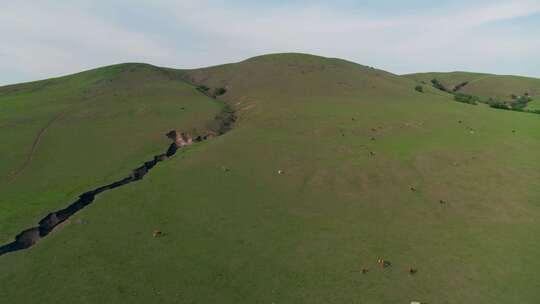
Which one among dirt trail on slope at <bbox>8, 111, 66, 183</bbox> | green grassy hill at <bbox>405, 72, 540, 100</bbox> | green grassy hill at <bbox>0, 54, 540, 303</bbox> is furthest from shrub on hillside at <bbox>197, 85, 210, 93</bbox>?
green grassy hill at <bbox>405, 72, 540, 100</bbox>

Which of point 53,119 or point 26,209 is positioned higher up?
point 53,119

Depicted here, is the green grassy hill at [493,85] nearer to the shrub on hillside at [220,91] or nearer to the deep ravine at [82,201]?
the shrub on hillside at [220,91]

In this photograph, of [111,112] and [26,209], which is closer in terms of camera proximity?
[26,209]

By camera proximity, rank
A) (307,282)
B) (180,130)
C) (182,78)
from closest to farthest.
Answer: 1. (307,282)
2. (180,130)
3. (182,78)

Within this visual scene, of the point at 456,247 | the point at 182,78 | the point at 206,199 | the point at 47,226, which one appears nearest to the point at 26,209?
the point at 47,226

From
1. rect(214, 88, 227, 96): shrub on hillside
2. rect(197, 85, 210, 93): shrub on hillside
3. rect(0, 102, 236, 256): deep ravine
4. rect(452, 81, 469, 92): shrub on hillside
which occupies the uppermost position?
rect(197, 85, 210, 93): shrub on hillside

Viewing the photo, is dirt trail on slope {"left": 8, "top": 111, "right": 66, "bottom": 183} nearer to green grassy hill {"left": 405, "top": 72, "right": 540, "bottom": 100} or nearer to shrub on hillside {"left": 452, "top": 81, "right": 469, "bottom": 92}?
green grassy hill {"left": 405, "top": 72, "right": 540, "bottom": 100}

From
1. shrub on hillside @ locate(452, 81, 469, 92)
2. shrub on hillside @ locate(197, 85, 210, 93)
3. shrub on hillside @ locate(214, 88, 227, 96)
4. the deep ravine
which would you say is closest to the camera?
the deep ravine

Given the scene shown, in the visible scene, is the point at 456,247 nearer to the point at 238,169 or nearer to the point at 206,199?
the point at 206,199
